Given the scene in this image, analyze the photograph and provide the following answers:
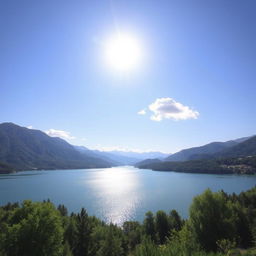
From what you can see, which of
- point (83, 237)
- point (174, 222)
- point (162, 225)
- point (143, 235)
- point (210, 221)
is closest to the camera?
point (143, 235)

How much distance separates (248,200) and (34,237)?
68.1m

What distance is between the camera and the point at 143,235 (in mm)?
22469

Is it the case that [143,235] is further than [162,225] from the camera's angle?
No

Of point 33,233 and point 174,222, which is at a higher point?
point 33,233

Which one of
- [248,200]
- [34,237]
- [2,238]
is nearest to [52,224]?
[34,237]

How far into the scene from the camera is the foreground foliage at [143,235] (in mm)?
15830

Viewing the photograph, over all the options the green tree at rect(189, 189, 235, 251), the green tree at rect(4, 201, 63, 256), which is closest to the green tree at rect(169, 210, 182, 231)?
the green tree at rect(189, 189, 235, 251)

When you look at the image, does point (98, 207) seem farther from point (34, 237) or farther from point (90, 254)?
point (34, 237)

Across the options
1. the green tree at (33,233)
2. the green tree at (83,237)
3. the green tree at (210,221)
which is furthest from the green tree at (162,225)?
the green tree at (33,233)

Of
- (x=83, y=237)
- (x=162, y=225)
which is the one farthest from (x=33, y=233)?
(x=162, y=225)

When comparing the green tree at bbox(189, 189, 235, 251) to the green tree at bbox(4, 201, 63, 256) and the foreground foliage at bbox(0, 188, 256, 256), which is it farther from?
the green tree at bbox(4, 201, 63, 256)

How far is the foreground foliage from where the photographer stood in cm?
1583

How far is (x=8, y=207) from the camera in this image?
72.2m

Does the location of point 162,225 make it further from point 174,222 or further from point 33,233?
point 33,233
